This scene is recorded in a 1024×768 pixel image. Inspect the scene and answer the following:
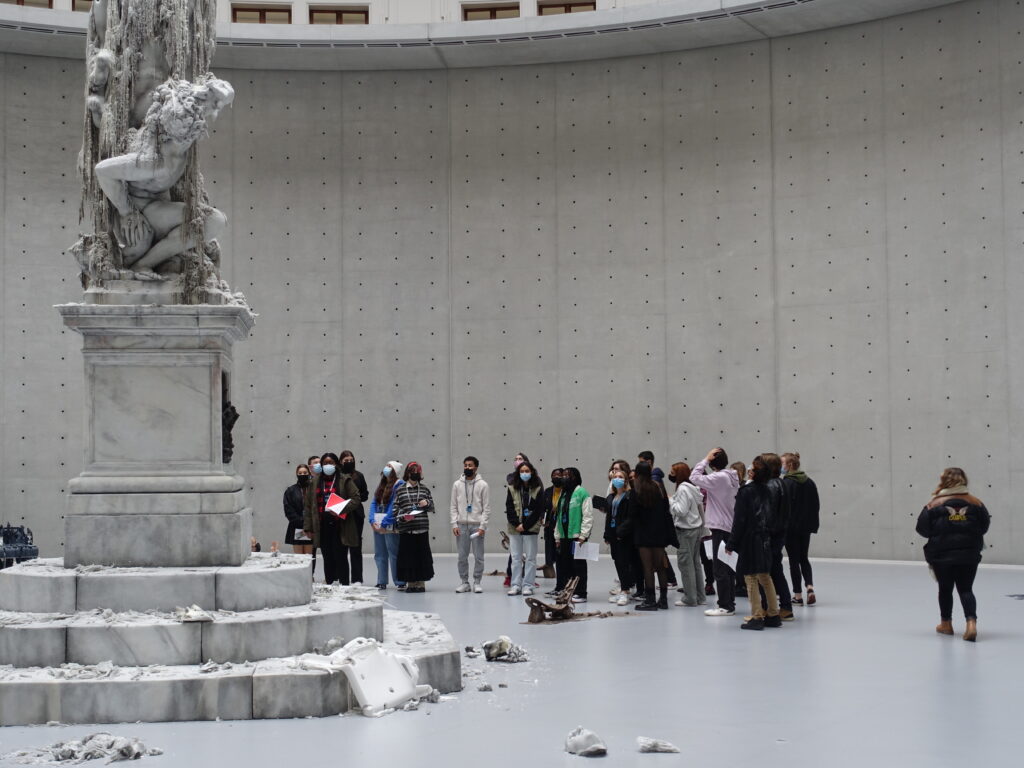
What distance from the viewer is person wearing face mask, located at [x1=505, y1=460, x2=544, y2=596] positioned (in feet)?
42.2

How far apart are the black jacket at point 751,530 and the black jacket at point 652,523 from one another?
1582 mm

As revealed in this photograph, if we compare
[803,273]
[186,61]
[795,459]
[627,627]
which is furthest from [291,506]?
[803,273]

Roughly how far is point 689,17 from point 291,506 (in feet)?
31.6

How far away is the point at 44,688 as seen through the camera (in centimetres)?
612

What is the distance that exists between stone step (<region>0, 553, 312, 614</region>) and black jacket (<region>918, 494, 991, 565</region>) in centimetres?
526

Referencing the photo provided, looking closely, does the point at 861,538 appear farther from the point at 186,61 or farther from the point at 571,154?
the point at 186,61

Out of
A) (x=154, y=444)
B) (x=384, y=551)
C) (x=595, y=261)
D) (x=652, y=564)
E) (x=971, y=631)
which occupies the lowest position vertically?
(x=971, y=631)

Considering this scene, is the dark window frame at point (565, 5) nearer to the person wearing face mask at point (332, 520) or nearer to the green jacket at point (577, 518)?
the person wearing face mask at point (332, 520)

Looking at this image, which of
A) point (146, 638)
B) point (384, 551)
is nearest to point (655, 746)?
point (146, 638)

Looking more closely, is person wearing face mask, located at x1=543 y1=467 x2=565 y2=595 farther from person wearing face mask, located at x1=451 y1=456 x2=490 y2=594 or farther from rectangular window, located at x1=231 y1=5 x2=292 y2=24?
rectangular window, located at x1=231 y1=5 x2=292 y2=24

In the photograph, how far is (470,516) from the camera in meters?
13.5

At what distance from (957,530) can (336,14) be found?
14.6m

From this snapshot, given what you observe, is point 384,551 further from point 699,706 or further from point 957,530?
point 699,706

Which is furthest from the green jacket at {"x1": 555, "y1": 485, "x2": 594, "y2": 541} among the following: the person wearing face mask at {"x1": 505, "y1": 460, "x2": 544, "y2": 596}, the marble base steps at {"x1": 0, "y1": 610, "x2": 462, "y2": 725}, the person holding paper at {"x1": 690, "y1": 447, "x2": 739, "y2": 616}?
the marble base steps at {"x1": 0, "y1": 610, "x2": 462, "y2": 725}
